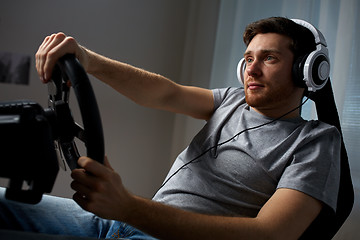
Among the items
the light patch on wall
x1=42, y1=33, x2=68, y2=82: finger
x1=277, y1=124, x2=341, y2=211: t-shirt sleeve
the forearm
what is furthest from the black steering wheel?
the light patch on wall

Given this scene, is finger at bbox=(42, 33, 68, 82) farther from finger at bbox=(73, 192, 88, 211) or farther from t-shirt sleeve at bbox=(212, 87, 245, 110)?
t-shirt sleeve at bbox=(212, 87, 245, 110)

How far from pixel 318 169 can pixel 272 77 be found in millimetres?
346

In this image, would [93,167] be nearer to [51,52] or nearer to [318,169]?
[51,52]

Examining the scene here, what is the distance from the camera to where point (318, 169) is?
988 mm

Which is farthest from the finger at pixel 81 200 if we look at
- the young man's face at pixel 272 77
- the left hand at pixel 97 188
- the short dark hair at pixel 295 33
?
the short dark hair at pixel 295 33

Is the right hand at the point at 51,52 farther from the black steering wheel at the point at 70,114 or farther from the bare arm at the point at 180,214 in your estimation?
the bare arm at the point at 180,214

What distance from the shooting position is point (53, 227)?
996 millimetres

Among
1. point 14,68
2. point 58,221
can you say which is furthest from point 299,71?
→ point 14,68

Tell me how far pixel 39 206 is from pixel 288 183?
694 millimetres

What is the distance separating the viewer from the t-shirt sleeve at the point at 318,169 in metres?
0.95

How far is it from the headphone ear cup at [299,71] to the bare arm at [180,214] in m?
0.38

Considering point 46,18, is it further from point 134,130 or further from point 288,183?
point 288,183

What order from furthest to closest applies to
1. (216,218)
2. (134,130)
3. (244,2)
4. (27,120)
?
(134,130) < (244,2) < (216,218) < (27,120)

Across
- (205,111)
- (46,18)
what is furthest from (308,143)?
(46,18)
